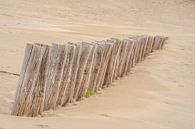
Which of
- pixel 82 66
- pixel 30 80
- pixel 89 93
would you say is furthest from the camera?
pixel 89 93

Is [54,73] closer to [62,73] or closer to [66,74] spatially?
[62,73]

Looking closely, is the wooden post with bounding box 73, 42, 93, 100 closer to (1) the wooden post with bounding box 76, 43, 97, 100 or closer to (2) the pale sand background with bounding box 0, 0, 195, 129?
(1) the wooden post with bounding box 76, 43, 97, 100

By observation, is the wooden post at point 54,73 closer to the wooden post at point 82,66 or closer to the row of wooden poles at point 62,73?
the row of wooden poles at point 62,73

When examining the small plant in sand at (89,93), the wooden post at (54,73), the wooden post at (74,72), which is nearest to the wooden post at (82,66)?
the wooden post at (74,72)

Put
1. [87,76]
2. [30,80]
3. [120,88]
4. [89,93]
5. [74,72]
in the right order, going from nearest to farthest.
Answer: [30,80], [74,72], [87,76], [89,93], [120,88]

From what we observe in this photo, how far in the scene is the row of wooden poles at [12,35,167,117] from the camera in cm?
596

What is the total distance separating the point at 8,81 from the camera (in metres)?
8.28

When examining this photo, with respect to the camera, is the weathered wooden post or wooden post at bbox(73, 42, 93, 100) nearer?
the weathered wooden post

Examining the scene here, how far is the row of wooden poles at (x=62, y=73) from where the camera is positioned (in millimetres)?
5961

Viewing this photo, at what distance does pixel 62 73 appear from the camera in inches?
256

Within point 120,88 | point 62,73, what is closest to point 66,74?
point 62,73

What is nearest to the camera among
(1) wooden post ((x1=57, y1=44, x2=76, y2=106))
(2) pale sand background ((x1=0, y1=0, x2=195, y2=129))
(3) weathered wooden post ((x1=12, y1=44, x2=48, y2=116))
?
(3) weathered wooden post ((x1=12, y1=44, x2=48, y2=116))

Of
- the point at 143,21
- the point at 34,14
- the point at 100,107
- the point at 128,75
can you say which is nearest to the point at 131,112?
the point at 100,107

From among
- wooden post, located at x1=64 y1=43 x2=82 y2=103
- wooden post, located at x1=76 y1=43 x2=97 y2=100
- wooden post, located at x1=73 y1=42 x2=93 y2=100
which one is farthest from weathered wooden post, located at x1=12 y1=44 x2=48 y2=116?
wooden post, located at x1=76 y1=43 x2=97 y2=100
